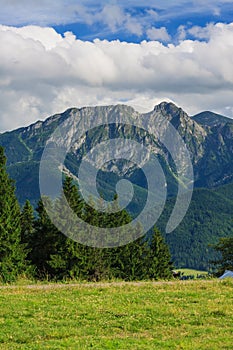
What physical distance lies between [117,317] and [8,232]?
3077cm

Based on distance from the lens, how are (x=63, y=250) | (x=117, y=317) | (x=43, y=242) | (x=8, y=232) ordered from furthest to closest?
(x=43, y=242) < (x=63, y=250) < (x=8, y=232) < (x=117, y=317)

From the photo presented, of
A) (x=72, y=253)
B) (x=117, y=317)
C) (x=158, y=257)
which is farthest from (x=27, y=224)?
(x=117, y=317)

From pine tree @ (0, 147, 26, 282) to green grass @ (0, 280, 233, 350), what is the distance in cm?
2263

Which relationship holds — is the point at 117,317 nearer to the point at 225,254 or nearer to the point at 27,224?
the point at 27,224

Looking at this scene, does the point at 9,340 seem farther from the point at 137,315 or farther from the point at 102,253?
the point at 102,253

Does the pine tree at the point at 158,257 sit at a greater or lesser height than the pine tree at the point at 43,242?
lesser

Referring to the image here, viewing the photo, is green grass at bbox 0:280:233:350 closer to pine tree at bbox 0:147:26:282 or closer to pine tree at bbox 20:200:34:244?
pine tree at bbox 0:147:26:282

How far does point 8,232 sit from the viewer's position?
A: 1764 inches

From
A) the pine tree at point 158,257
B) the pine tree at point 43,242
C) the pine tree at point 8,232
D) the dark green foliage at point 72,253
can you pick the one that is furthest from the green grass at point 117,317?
the pine tree at point 158,257

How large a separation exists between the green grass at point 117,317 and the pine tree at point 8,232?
891 inches

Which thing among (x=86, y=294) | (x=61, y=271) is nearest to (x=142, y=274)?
(x=61, y=271)

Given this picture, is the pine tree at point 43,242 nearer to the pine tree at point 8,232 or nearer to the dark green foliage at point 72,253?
the dark green foliage at point 72,253

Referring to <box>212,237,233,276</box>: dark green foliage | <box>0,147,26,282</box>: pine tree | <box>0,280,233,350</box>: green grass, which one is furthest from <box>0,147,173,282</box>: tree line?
<box>0,280,233,350</box>: green grass

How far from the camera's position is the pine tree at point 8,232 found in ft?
144
